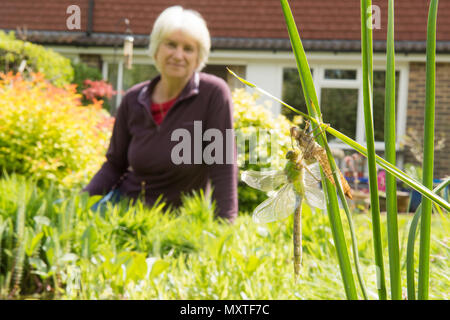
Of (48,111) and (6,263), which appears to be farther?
(48,111)

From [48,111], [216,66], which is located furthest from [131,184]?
[216,66]

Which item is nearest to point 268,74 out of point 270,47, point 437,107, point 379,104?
point 270,47

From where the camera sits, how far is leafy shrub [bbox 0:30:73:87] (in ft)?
19.1

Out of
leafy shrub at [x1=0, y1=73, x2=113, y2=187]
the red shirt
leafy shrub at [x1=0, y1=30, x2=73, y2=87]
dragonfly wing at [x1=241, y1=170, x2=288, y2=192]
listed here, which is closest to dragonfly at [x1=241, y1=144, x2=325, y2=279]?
dragonfly wing at [x1=241, y1=170, x2=288, y2=192]

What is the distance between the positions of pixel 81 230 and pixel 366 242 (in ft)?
2.72

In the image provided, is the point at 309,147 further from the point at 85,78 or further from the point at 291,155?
the point at 85,78

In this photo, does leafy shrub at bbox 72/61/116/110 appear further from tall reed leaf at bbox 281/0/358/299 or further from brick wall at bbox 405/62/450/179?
tall reed leaf at bbox 281/0/358/299

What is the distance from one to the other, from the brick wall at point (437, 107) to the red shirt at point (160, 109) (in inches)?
174

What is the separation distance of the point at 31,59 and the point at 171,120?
4521mm

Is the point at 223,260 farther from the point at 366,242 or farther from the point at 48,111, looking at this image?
the point at 48,111

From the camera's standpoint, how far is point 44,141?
3.49 meters

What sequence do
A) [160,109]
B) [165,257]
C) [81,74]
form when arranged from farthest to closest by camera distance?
[81,74]
[160,109]
[165,257]
